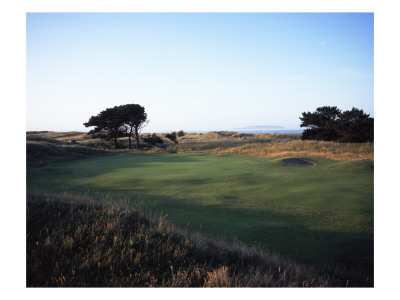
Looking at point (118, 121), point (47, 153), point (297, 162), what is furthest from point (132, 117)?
point (297, 162)

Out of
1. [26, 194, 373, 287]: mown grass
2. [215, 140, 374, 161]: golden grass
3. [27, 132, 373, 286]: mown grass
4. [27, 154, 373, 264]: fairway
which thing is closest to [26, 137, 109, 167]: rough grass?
[27, 132, 373, 286]: mown grass

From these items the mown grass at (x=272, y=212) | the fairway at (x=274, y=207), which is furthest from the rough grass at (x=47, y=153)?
the fairway at (x=274, y=207)

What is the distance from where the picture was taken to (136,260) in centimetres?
312

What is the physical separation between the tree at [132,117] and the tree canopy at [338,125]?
23.7 meters

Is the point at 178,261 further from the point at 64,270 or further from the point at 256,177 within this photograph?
the point at 256,177

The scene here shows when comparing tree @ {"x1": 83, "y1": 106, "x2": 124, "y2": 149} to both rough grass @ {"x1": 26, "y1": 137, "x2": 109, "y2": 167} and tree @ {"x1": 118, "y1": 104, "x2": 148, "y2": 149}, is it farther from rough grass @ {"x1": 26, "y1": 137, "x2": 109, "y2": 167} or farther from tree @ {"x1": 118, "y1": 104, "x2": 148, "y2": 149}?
rough grass @ {"x1": 26, "y1": 137, "x2": 109, "y2": 167}

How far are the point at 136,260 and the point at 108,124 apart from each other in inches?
1339

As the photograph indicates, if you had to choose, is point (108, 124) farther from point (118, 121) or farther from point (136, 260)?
point (136, 260)

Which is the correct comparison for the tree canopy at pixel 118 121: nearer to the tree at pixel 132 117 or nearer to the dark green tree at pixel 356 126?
the tree at pixel 132 117

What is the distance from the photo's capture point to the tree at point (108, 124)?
33750mm
